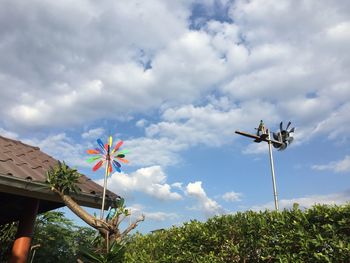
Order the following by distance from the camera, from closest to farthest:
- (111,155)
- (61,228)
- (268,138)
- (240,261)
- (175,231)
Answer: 1. (240,261)
2. (175,231)
3. (111,155)
4. (268,138)
5. (61,228)

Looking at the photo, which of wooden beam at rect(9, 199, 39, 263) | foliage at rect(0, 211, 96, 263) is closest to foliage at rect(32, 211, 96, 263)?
foliage at rect(0, 211, 96, 263)

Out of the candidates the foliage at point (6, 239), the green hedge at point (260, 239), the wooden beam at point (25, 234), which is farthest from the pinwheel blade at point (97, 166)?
the foliage at point (6, 239)

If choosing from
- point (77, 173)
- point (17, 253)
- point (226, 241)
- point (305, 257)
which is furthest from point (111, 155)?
point (305, 257)

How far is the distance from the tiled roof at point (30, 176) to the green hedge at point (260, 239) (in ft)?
4.02

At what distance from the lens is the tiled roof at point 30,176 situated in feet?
15.9

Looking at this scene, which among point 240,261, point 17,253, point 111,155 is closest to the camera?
point 240,261

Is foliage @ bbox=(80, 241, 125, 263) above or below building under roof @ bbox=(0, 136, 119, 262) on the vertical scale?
below

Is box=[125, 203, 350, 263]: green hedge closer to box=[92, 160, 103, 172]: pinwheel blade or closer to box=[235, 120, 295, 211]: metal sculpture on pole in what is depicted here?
box=[92, 160, 103, 172]: pinwheel blade

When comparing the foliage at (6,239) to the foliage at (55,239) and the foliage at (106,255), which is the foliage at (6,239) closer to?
the foliage at (55,239)

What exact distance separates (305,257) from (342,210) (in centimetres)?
64

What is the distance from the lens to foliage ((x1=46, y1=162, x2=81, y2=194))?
5.32m

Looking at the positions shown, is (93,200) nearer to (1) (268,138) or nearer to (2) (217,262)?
(2) (217,262)

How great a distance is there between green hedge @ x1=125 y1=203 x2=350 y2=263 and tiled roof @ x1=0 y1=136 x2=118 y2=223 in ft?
4.02

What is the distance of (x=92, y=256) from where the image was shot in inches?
213
